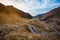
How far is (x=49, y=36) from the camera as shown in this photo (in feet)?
74.4

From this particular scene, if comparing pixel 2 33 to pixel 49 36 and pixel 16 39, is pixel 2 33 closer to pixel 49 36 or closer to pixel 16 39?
pixel 16 39

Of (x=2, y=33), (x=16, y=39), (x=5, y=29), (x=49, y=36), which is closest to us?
(x=16, y=39)

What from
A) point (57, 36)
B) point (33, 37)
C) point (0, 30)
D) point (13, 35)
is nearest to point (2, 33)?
point (0, 30)

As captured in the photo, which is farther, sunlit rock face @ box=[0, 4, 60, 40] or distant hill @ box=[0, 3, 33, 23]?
distant hill @ box=[0, 3, 33, 23]

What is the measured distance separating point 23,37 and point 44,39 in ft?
9.47

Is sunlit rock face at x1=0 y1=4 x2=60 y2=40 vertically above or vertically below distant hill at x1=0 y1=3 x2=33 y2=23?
below

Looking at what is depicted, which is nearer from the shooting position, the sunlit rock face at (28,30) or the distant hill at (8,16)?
the sunlit rock face at (28,30)

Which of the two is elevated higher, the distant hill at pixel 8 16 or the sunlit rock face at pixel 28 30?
the distant hill at pixel 8 16

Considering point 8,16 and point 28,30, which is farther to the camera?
point 8,16

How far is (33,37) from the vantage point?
71.1 ft

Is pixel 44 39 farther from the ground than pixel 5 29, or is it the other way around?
pixel 5 29

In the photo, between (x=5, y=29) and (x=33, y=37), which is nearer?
(x=33, y=37)

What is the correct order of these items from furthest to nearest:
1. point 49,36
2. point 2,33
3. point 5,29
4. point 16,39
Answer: point 5,29, point 2,33, point 49,36, point 16,39

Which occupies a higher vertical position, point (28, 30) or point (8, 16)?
point (8, 16)
